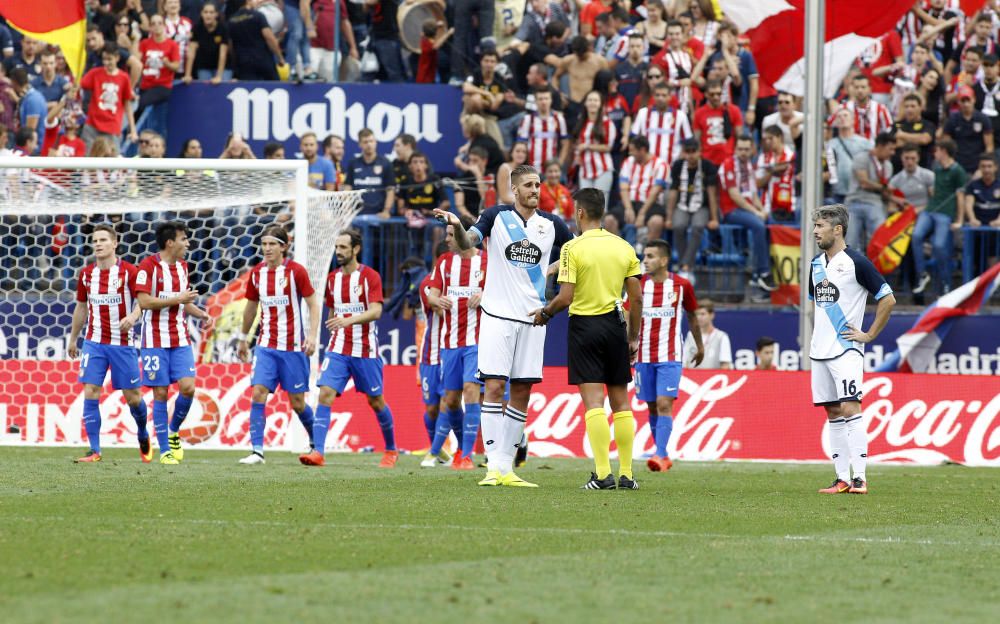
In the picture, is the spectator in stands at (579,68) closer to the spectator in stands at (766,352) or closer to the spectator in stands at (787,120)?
the spectator in stands at (787,120)

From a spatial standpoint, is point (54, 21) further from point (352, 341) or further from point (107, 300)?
point (352, 341)

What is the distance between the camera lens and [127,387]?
1583 cm

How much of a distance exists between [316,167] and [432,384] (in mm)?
6502

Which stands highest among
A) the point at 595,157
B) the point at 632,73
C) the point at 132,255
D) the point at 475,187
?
the point at 632,73

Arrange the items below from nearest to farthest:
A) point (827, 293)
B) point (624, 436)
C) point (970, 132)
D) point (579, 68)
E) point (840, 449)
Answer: point (624, 436)
point (827, 293)
point (840, 449)
point (970, 132)
point (579, 68)

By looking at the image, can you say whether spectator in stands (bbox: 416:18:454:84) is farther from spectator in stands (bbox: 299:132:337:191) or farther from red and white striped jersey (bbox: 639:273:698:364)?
red and white striped jersey (bbox: 639:273:698:364)

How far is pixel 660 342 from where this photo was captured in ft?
53.2

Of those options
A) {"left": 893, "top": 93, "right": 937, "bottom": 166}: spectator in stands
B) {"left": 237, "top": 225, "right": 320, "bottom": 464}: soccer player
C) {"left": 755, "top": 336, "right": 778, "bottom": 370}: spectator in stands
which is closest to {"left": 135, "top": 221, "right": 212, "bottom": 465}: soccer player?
{"left": 237, "top": 225, "right": 320, "bottom": 464}: soccer player

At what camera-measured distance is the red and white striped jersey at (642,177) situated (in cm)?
2206

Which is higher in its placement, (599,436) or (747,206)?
(747,206)

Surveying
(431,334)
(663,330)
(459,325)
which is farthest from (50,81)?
(663,330)

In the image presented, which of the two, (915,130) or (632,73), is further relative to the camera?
(632,73)

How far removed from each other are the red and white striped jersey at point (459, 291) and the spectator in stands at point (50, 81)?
953cm

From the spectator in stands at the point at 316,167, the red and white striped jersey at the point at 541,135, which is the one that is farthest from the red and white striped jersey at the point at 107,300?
the red and white striped jersey at the point at 541,135
